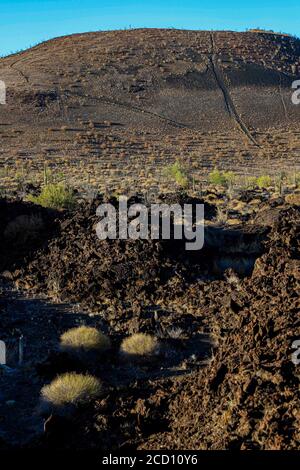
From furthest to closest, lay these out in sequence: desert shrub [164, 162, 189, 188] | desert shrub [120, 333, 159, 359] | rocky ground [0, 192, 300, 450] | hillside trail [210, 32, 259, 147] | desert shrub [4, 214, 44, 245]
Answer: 1. hillside trail [210, 32, 259, 147]
2. desert shrub [164, 162, 189, 188]
3. desert shrub [4, 214, 44, 245]
4. desert shrub [120, 333, 159, 359]
5. rocky ground [0, 192, 300, 450]

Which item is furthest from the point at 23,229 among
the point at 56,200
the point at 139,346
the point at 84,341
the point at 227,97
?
the point at 227,97

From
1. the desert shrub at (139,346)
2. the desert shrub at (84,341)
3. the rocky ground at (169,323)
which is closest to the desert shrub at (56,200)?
the rocky ground at (169,323)

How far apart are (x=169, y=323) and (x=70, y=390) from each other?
108 inches

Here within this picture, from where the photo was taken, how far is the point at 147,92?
56.0 meters

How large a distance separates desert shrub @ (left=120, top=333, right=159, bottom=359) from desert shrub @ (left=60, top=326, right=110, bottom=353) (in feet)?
1.13

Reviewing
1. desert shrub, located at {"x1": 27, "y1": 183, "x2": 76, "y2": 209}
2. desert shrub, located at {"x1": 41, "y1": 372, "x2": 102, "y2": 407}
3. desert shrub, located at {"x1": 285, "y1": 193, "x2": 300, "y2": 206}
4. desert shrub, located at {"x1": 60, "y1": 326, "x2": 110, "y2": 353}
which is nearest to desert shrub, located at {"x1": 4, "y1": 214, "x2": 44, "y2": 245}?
desert shrub, located at {"x1": 27, "y1": 183, "x2": 76, "y2": 209}

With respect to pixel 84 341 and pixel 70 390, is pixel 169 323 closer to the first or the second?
pixel 84 341

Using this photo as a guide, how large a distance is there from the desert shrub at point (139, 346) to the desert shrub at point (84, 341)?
1.13ft

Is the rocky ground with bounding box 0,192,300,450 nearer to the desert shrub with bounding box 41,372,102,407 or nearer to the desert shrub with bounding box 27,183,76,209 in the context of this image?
the desert shrub with bounding box 41,372,102,407

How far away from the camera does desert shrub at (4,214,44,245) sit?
44.1 feet

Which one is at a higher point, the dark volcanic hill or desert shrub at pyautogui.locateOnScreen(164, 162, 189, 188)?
the dark volcanic hill

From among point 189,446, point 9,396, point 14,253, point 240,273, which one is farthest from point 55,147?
point 189,446

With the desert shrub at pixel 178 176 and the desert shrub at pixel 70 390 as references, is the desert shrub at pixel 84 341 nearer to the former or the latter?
the desert shrub at pixel 70 390

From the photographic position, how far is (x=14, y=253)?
1308cm
